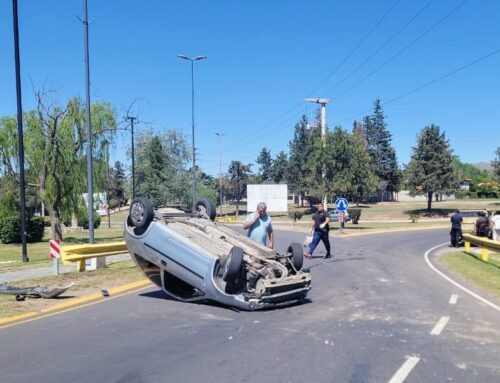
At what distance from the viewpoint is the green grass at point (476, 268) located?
11.8m

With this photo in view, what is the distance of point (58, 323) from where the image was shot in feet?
25.2

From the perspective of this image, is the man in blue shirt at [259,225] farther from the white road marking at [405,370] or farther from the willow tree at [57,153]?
the willow tree at [57,153]

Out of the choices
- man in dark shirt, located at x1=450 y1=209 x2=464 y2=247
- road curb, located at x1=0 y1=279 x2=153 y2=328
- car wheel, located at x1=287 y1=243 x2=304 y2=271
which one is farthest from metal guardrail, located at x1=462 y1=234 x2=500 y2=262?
road curb, located at x1=0 y1=279 x2=153 y2=328

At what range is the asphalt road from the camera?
5273mm

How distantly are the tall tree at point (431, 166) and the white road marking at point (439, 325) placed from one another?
58.7 m

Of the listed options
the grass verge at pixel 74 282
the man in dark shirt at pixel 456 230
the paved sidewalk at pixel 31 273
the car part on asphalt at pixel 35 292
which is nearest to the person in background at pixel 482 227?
the man in dark shirt at pixel 456 230

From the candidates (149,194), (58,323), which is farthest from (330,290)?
(149,194)

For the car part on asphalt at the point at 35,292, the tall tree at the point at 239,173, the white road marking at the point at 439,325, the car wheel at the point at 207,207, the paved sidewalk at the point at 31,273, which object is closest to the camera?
the white road marking at the point at 439,325

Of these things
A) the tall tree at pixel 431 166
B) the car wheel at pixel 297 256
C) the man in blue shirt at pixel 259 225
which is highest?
the tall tree at pixel 431 166

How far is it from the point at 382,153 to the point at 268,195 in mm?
49761

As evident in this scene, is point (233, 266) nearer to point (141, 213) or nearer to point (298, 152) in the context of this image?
point (141, 213)

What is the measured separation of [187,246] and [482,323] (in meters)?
4.50

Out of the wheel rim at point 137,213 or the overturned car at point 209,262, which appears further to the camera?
the wheel rim at point 137,213

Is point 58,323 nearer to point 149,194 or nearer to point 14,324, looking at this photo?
point 14,324
